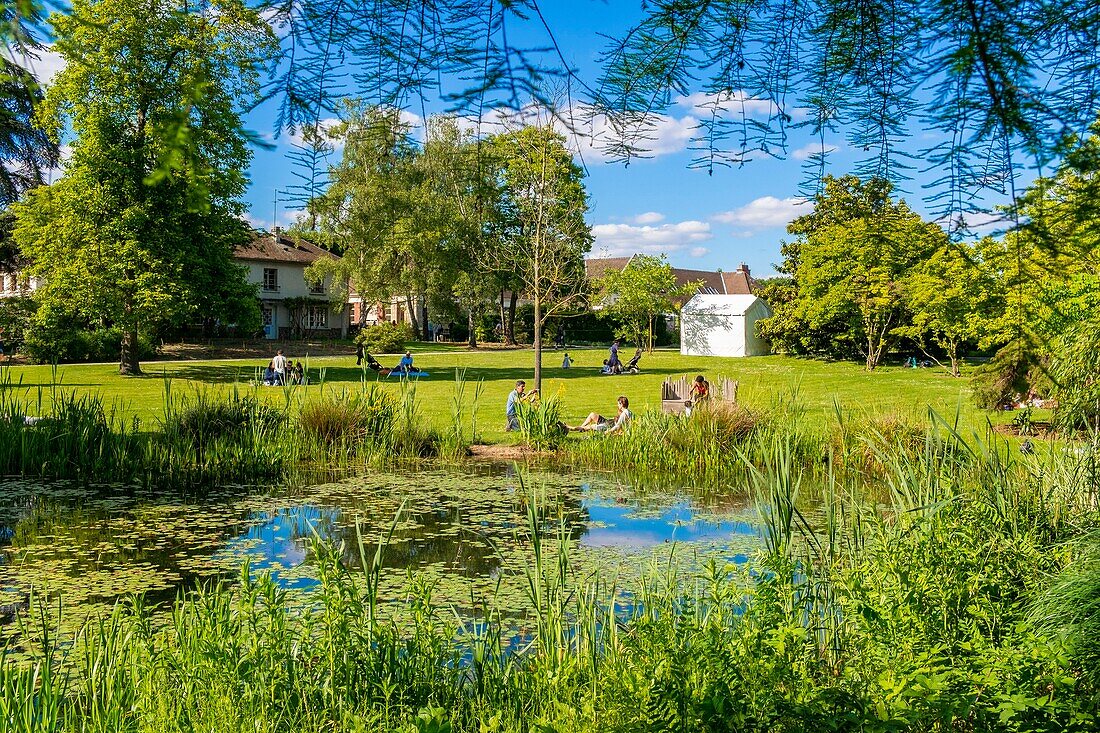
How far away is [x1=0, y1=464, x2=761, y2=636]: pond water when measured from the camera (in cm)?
604

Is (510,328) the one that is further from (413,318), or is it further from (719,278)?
(719,278)

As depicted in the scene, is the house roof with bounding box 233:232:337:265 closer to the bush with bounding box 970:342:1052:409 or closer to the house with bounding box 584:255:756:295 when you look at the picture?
the house with bounding box 584:255:756:295

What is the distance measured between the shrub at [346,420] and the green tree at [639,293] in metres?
26.3

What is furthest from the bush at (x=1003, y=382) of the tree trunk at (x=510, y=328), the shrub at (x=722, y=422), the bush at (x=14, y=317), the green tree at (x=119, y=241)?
the tree trunk at (x=510, y=328)

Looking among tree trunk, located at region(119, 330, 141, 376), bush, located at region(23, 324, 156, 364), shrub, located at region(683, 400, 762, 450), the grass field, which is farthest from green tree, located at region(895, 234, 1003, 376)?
bush, located at region(23, 324, 156, 364)

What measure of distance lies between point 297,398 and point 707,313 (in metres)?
26.2

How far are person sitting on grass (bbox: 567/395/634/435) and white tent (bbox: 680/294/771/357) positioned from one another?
21.8 m

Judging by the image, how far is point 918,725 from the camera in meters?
2.82

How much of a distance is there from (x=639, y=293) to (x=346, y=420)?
1076 inches

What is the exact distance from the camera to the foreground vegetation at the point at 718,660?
2723 millimetres

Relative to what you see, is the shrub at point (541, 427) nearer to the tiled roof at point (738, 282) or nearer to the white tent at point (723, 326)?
the white tent at point (723, 326)

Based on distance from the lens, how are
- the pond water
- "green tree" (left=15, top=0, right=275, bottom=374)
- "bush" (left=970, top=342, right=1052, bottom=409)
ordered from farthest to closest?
1. "green tree" (left=15, top=0, right=275, bottom=374)
2. "bush" (left=970, top=342, right=1052, bottom=409)
3. the pond water

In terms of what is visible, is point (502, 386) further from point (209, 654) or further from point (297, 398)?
point (209, 654)

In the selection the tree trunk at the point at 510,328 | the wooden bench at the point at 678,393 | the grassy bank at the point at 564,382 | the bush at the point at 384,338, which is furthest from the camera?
the tree trunk at the point at 510,328
